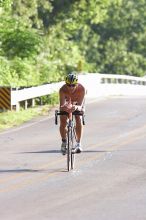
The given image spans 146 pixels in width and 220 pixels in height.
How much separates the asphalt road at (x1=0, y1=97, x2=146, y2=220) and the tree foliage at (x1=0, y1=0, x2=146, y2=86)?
992cm

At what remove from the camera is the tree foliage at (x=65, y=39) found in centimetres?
3338

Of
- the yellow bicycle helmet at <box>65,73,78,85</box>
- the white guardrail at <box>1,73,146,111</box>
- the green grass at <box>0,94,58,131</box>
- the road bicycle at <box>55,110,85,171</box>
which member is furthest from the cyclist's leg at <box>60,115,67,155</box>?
the white guardrail at <box>1,73,146,111</box>

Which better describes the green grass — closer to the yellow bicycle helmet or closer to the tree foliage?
the tree foliage

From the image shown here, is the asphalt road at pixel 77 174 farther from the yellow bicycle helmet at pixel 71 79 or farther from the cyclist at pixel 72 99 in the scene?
the yellow bicycle helmet at pixel 71 79

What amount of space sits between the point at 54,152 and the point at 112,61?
6165 centimetres

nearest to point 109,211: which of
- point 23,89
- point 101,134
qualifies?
point 101,134

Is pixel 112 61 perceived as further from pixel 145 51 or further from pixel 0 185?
pixel 0 185

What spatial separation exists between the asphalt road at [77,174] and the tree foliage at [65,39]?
391 inches

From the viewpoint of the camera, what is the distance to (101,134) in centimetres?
1898

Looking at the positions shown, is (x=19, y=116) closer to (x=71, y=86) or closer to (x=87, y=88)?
(x=71, y=86)

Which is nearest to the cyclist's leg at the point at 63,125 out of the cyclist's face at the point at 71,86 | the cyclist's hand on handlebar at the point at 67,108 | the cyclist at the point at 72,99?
the cyclist at the point at 72,99

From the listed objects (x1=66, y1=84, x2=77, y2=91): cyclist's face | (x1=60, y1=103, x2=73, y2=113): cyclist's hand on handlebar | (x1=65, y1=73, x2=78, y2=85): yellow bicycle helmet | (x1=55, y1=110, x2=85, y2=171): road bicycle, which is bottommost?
(x1=55, y1=110, x2=85, y2=171): road bicycle

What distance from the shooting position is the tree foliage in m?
33.4

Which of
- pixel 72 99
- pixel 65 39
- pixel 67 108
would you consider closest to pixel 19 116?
pixel 72 99
